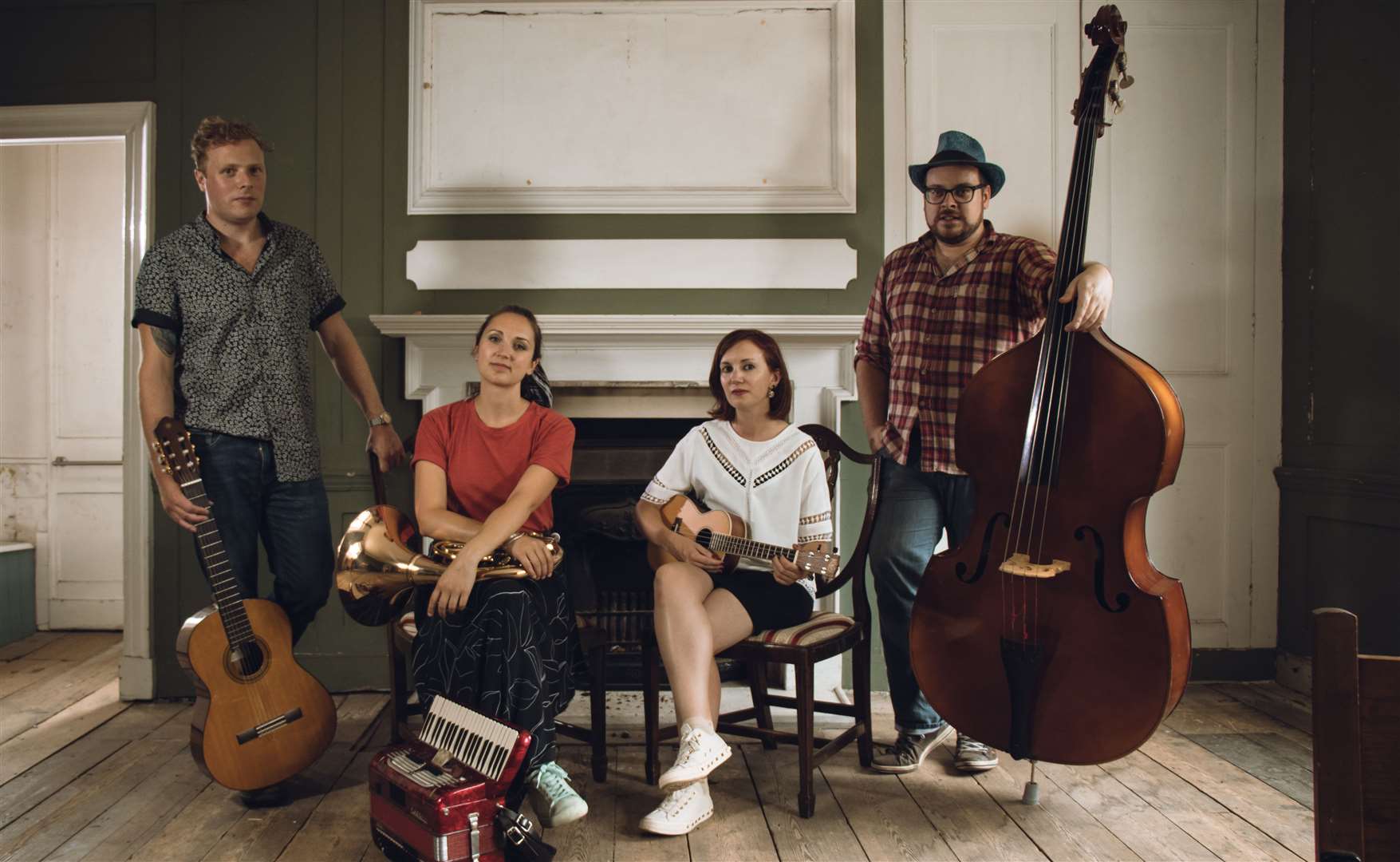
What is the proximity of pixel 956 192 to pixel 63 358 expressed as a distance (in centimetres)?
378

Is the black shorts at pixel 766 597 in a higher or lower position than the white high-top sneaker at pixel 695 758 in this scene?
higher

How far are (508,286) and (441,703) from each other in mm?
1488

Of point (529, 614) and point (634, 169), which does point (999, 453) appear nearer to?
point (529, 614)

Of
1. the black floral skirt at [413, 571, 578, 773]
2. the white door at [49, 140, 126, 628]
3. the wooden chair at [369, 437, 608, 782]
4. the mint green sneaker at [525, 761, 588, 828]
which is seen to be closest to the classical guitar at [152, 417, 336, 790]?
the wooden chair at [369, 437, 608, 782]

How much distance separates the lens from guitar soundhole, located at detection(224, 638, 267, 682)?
207 centimetres

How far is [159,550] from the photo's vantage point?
9.73 ft

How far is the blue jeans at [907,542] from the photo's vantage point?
2275mm

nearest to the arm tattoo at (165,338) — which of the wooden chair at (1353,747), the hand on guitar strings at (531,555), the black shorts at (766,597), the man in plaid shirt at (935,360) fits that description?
the hand on guitar strings at (531,555)

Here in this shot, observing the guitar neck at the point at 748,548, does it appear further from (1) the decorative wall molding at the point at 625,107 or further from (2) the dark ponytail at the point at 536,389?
(1) the decorative wall molding at the point at 625,107

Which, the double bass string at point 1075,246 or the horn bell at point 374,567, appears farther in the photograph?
the horn bell at point 374,567

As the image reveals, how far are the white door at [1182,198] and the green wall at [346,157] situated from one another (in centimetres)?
33

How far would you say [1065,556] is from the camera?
180cm

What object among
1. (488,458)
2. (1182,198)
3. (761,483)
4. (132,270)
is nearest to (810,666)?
(761,483)

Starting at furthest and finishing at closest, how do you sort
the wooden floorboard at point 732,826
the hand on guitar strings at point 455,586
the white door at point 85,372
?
the white door at point 85,372 → the hand on guitar strings at point 455,586 → the wooden floorboard at point 732,826
